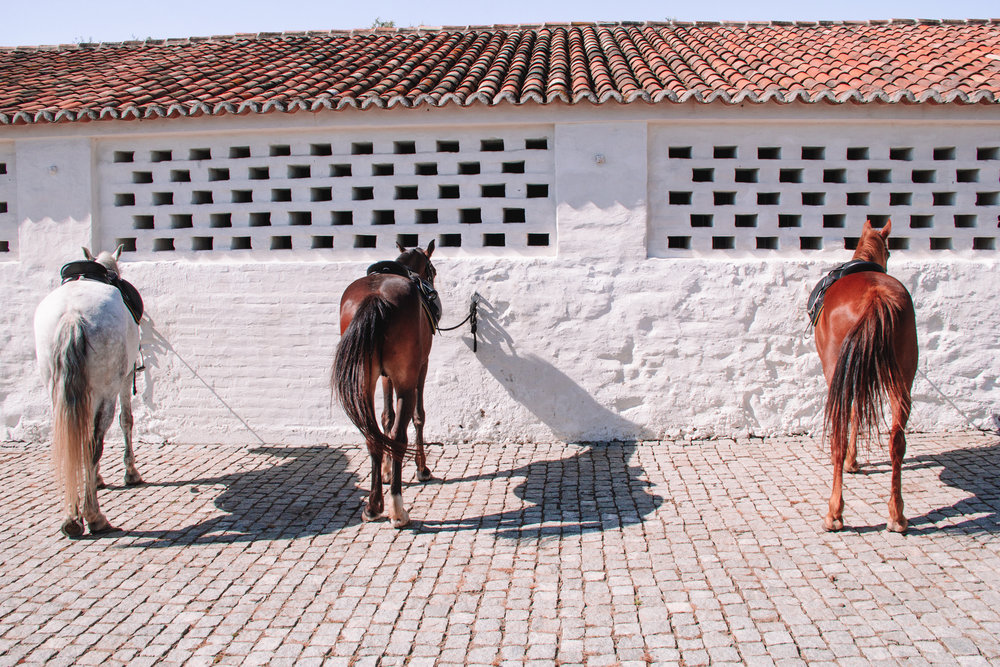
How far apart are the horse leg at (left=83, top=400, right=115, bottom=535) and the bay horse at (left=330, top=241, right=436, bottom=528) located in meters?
1.90

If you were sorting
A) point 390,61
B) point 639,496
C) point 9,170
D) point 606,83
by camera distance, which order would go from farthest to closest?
1. point 390,61
2. point 9,170
3. point 606,83
4. point 639,496

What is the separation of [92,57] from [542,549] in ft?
33.7

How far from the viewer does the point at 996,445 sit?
6531mm

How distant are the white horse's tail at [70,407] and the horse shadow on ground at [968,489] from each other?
5.75 m

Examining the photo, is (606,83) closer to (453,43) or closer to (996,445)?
(453,43)

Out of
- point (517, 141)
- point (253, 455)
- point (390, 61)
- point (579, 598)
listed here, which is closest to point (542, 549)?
point (579, 598)

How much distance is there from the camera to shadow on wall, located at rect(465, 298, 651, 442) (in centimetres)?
709

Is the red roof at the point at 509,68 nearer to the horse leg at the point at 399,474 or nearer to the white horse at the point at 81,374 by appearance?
the white horse at the point at 81,374

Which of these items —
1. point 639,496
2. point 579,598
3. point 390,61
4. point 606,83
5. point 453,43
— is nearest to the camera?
point 579,598

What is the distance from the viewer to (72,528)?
5.05 m

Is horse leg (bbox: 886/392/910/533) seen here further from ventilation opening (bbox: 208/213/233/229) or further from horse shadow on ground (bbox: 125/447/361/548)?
ventilation opening (bbox: 208/213/233/229)

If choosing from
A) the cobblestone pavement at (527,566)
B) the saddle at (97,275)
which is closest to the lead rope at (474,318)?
the cobblestone pavement at (527,566)

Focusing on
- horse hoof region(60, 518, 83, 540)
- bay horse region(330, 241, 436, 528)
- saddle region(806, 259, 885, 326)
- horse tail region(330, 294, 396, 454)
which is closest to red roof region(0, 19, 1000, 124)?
saddle region(806, 259, 885, 326)

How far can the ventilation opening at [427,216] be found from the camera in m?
7.36
